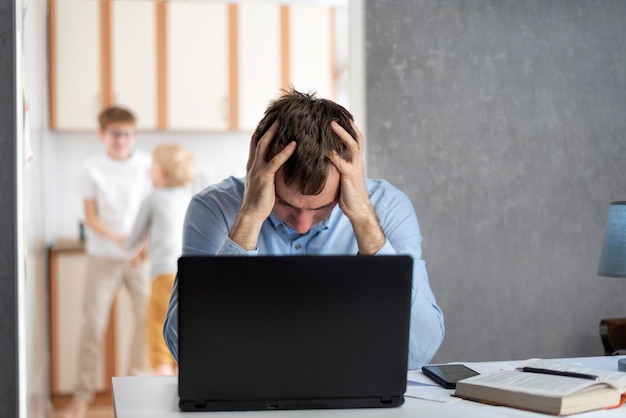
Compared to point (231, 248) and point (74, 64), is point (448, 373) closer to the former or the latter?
point (231, 248)

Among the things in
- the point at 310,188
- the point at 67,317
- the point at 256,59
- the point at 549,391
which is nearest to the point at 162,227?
the point at 67,317

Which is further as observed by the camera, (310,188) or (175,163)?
(175,163)

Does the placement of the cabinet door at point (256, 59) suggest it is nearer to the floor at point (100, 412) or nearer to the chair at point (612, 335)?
the floor at point (100, 412)

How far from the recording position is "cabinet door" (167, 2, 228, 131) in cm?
500

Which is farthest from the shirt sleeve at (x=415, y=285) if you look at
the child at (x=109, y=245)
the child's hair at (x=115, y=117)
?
the child's hair at (x=115, y=117)

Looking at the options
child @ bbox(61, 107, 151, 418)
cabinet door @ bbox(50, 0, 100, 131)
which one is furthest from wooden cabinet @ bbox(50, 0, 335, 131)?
child @ bbox(61, 107, 151, 418)

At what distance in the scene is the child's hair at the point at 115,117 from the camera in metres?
4.50

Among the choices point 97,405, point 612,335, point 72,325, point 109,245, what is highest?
point 109,245

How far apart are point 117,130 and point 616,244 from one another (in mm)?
3098

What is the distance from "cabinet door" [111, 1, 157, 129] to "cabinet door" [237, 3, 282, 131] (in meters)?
0.55

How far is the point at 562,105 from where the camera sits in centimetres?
303

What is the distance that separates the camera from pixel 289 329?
4.34 feet

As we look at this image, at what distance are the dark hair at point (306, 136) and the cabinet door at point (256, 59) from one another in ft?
10.6

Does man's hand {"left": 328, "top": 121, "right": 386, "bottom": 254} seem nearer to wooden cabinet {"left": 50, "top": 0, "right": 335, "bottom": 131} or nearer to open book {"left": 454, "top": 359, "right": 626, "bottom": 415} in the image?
open book {"left": 454, "top": 359, "right": 626, "bottom": 415}
